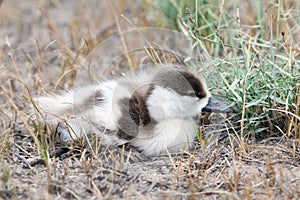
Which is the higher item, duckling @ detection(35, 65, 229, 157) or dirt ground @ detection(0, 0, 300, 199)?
duckling @ detection(35, 65, 229, 157)

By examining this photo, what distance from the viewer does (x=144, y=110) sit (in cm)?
272

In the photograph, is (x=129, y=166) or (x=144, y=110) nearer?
(x=129, y=166)

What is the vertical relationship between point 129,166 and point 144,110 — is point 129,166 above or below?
below

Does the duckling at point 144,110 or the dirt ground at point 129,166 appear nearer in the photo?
the dirt ground at point 129,166

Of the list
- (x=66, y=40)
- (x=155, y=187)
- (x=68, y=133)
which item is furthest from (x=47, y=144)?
(x=66, y=40)

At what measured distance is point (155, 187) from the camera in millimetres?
2406

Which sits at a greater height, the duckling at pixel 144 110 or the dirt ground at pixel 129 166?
the duckling at pixel 144 110

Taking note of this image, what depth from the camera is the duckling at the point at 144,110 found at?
271 cm

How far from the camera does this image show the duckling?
8.87 ft

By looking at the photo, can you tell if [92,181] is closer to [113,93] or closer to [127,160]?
[127,160]

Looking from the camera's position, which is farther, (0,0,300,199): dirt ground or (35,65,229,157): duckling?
(35,65,229,157): duckling

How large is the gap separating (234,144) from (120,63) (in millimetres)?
1138

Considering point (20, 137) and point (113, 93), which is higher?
point (113, 93)

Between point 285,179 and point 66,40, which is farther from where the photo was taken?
point 66,40
